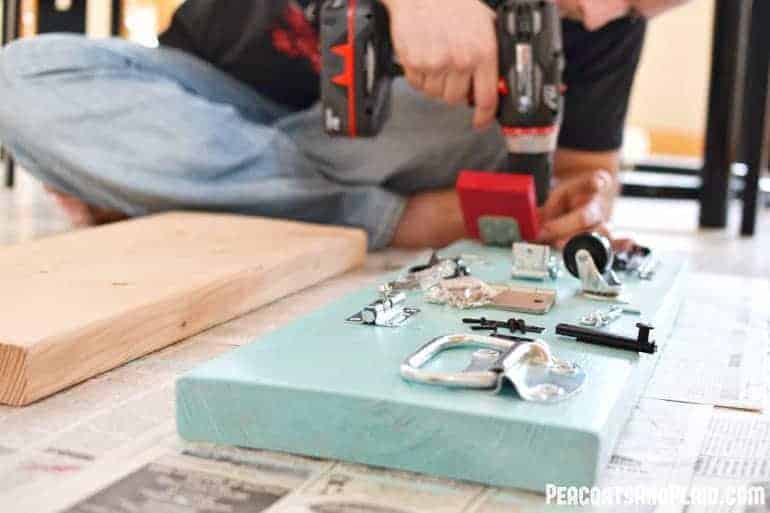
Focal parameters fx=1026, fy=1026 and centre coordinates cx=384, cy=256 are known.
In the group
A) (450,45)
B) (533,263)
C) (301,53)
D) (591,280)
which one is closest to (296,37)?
(301,53)

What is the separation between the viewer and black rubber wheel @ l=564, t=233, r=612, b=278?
1.22 meters

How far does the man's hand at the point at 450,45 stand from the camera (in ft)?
4.81

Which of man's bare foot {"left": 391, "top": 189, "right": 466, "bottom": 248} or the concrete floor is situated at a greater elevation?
man's bare foot {"left": 391, "top": 189, "right": 466, "bottom": 248}

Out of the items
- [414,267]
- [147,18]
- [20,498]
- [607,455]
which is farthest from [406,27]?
[147,18]

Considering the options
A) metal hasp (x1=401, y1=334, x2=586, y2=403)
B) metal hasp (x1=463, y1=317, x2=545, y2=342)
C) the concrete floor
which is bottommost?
the concrete floor

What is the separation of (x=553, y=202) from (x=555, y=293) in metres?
0.59

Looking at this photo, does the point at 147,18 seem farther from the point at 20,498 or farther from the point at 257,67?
the point at 20,498

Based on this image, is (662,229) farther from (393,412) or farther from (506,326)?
(393,412)

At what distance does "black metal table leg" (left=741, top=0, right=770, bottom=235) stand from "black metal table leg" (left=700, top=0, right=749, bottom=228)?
0.03m

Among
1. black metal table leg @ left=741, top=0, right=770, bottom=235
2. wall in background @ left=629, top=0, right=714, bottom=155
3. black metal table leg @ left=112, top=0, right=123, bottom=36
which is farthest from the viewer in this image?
wall in background @ left=629, top=0, right=714, bottom=155

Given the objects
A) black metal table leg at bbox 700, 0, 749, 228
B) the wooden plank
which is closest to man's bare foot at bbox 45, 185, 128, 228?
the wooden plank

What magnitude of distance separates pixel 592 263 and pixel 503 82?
1.30 ft

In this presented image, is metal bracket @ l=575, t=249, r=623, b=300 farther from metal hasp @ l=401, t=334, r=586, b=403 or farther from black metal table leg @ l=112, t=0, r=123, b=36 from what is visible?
black metal table leg @ l=112, t=0, r=123, b=36

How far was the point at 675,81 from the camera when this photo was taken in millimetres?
4012
